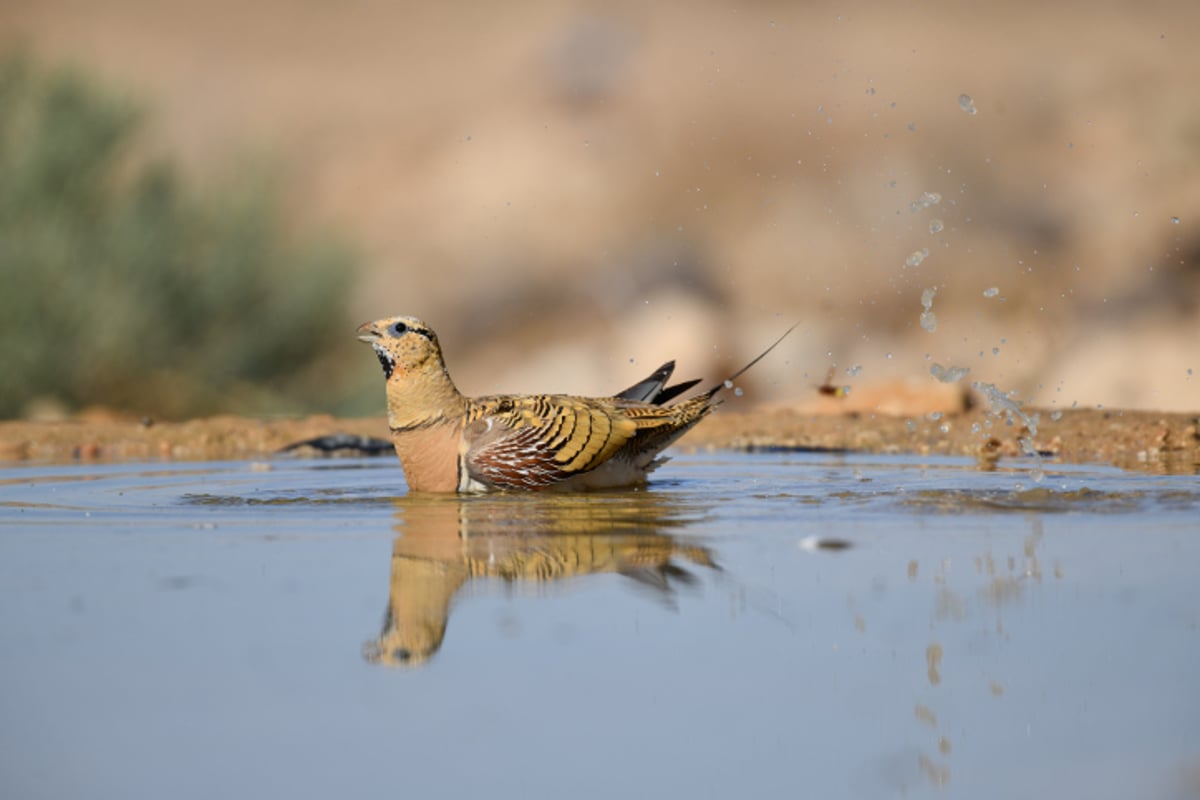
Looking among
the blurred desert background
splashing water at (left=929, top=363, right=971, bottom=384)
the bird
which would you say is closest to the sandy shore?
splashing water at (left=929, top=363, right=971, bottom=384)

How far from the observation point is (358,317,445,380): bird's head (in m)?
7.76

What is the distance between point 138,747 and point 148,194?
12855 mm

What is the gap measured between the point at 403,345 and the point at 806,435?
3.42 metres

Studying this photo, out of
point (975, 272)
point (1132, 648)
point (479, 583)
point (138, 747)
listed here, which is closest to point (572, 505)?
point (479, 583)

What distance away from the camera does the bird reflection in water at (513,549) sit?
398cm

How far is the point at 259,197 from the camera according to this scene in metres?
16.0

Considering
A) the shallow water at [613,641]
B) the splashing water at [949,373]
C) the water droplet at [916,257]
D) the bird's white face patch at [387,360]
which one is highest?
the water droplet at [916,257]

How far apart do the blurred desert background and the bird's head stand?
4514 mm

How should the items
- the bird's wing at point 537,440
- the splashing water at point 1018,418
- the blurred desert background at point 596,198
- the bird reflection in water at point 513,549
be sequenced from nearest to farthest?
the bird reflection in water at point 513,549 → the bird's wing at point 537,440 → the splashing water at point 1018,418 → the blurred desert background at point 596,198

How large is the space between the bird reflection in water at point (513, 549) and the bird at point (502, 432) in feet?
0.58

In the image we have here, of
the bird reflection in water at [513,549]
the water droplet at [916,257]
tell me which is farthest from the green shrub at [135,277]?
the bird reflection in water at [513,549]

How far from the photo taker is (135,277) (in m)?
14.6

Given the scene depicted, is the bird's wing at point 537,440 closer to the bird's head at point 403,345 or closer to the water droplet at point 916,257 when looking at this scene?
the bird's head at point 403,345

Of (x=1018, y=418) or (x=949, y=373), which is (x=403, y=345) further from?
(x=1018, y=418)
